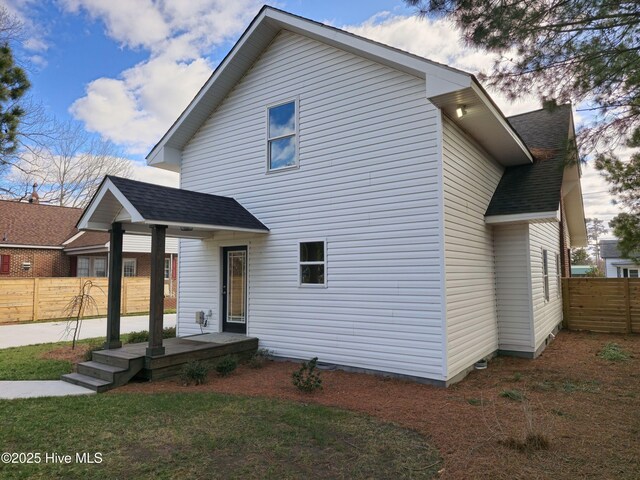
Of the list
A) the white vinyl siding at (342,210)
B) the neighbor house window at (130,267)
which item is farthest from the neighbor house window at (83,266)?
the white vinyl siding at (342,210)

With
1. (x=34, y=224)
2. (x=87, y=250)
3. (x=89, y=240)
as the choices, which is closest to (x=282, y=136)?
(x=87, y=250)

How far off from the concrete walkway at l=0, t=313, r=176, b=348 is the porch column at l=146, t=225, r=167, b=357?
631 centimetres

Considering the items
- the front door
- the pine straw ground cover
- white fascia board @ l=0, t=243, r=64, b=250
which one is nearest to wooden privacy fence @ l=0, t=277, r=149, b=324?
white fascia board @ l=0, t=243, r=64, b=250

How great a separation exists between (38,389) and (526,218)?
30.3 ft

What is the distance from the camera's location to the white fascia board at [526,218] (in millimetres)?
7699

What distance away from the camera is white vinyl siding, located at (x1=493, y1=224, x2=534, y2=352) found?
870cm

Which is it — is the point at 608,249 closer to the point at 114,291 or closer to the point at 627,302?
the point at 627,302

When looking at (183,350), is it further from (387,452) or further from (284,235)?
(387,452)

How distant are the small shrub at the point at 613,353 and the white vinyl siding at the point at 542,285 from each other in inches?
47.6

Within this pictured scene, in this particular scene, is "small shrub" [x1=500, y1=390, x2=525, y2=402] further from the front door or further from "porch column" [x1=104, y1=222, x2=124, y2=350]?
"porch column" [x1=104, y1=222, x2=124, y2=350]

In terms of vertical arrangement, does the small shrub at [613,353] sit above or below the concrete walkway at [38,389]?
below

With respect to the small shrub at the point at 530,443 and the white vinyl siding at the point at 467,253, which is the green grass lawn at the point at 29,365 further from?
the small shrub at the point at 530,443

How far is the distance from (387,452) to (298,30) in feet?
25.6

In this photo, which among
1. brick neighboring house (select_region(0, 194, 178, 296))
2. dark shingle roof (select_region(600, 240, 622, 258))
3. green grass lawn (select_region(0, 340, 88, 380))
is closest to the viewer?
green grass lawn (select_region(0, 340, 88, 380))
